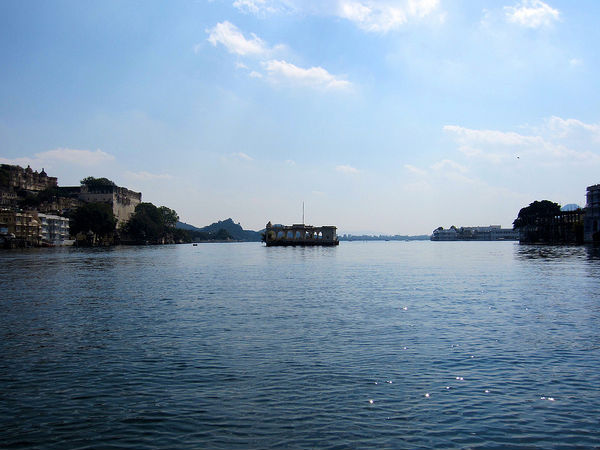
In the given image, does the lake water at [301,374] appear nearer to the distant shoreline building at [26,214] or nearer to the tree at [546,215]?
the distant shoreline building at [26,214]

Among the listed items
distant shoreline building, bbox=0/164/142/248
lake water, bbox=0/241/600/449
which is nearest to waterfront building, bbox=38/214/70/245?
distant shoreline building, bbox=0/164/142/248

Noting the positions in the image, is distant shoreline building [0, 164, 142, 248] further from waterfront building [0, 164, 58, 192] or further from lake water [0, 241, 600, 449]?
lake water [0, 241, 600, 449]

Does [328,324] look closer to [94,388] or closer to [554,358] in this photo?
[554,358]

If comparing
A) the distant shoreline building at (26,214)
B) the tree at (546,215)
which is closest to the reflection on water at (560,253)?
the tree at (546,215)

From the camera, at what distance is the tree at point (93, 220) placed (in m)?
177

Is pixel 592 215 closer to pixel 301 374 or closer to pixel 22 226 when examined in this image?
pixel 301 374

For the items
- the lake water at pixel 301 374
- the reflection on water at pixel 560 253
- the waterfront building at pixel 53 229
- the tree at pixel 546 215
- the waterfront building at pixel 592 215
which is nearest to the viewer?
the lake water at pixel 301 374

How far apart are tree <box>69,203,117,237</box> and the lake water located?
157573 mm

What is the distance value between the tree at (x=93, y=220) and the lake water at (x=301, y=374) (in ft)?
517

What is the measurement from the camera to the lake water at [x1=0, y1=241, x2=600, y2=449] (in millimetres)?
10695

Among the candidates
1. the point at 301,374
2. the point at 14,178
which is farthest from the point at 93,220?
the point at 301,374

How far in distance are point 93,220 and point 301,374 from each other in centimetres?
17916

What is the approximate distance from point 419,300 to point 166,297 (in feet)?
55.4

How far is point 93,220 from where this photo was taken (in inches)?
7013
